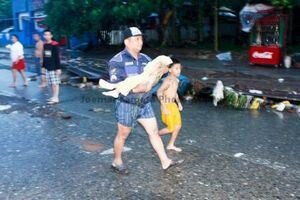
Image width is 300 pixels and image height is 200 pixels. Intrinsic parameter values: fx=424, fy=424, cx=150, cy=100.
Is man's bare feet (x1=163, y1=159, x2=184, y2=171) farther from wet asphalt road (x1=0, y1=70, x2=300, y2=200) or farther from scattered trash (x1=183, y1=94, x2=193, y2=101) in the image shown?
scattered trash (x1=183, y1=94, x2=193, y2=101)

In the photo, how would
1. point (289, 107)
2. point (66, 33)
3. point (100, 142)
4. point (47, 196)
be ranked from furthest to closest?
point (66, 33) < point (289, 107) < point (100, 142) < point (47, 196)

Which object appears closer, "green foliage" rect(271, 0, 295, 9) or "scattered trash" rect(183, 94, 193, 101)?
"scattered trash" rect(183, 94, 193, 101)

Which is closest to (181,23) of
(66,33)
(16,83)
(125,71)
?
(66,33)

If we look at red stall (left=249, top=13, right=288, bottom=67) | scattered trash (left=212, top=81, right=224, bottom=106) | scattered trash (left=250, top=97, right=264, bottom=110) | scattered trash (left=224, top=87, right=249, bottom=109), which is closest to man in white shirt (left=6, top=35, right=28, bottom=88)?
scattered trash (left=212, top=81, right=224, bottom=106)

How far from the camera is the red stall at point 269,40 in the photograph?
13641 millimetres

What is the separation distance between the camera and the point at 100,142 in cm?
652

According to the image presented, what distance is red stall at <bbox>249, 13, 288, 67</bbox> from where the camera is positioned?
1364 cm

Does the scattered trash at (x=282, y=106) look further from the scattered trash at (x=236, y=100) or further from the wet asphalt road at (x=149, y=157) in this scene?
the scattered trash at (x=236, y=100)

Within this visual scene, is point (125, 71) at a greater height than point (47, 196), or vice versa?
point (125, 71)

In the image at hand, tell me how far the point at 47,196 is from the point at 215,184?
1.83 metres

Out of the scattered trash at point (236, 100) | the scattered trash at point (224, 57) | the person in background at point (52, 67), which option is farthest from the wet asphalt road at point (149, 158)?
the scattered trash at point (224, 57)

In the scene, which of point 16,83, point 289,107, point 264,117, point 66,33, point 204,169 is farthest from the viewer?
point 66,33

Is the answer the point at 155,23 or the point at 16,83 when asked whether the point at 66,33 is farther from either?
the point at 16,83

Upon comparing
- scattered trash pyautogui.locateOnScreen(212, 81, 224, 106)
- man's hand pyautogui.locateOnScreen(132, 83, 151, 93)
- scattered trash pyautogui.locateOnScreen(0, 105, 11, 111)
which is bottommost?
scattered trash pyautogui.locateOnScreen(0, 105, 11, 111)
